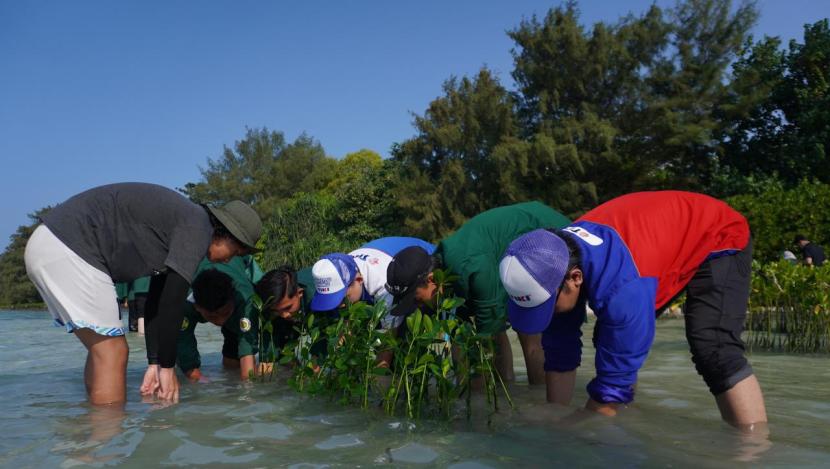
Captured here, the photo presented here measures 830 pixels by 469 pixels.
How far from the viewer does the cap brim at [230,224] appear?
412 cm

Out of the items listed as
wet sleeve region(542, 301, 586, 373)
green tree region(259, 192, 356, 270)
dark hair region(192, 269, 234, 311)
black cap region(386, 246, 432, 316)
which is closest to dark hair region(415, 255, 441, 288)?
black cap region(386, 246, 432, 316)

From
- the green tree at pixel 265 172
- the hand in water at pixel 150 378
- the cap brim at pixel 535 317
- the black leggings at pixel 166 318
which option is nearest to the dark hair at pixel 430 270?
the cap brim at pixel 535 317

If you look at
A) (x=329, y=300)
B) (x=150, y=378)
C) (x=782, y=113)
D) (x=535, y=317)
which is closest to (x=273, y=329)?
(x=329, y=300)

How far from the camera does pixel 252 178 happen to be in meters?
62.5

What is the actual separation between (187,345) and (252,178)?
2287 inches

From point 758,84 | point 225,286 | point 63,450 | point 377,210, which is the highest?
point 758,84

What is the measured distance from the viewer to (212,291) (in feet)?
17.1

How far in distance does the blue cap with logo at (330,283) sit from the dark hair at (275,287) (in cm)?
31

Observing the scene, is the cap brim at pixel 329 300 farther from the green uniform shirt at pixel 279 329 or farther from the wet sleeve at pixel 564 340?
the wet sleeve at pixel 564 340

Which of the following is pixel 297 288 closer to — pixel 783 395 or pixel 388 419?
pixel 388 419

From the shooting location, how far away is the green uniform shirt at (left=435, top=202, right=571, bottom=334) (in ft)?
14.1

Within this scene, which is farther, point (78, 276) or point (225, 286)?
point (225, 286)

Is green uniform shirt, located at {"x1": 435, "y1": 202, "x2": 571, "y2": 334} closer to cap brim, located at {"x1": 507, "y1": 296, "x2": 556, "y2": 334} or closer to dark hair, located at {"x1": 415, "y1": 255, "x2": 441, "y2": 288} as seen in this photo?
dark hair, located at {"x1": 415, "y1": 255, "x2": 441, "y2": 288}

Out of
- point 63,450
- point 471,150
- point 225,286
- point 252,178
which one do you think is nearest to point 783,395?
point 225,286
